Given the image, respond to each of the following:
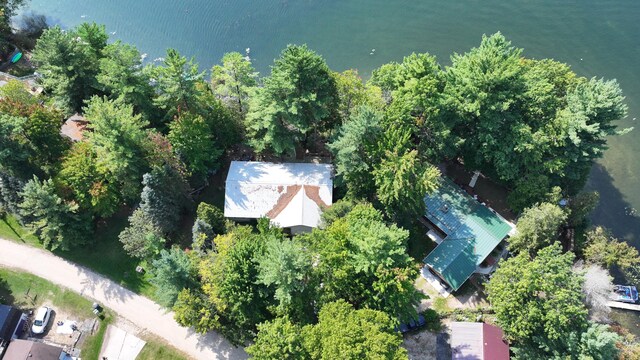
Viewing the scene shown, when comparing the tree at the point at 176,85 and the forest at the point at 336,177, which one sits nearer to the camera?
the forest at the point at 336,177

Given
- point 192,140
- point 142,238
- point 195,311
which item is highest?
point 192,140

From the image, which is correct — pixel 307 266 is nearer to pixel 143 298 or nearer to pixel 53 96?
pixel 143 298

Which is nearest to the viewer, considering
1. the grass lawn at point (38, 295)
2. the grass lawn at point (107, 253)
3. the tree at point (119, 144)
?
the tree at point (119, 144)

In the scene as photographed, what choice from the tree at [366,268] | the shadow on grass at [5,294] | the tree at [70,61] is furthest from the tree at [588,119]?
the shadow on grass at [5,294]

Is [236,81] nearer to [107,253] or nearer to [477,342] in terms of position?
[107,253]

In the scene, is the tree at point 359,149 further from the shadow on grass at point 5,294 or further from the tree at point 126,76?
the shadow on grass at point 5,294

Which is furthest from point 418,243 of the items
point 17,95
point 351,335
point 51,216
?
point 17,95
